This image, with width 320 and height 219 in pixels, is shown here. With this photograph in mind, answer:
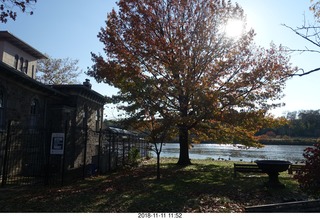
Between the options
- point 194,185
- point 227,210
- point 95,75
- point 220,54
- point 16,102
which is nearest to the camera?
point 227,210

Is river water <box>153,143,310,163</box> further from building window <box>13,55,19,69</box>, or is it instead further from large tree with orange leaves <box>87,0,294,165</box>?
building window <box>13,55,19,69</box>

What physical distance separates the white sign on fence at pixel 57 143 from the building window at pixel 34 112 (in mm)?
5743

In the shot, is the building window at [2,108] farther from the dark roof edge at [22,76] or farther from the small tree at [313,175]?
the small tree at [313,175]

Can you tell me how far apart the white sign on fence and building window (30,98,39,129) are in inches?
226

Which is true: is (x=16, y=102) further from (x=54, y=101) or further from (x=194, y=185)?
(x=194, y=185)

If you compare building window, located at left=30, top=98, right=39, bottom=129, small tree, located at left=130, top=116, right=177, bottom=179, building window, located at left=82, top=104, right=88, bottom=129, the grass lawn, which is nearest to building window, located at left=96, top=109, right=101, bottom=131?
building window, located at left=82, top=104, right=88, bottom=129

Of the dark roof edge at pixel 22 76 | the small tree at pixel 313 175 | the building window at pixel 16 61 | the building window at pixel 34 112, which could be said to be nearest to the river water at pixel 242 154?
the small tree at pixel 313 175

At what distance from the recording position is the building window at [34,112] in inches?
680

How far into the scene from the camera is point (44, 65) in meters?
44.3

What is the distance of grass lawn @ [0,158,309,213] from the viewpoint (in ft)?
27.0

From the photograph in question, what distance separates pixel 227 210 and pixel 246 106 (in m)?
9.38

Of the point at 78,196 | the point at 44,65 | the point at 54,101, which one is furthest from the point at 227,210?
the point at 44,65

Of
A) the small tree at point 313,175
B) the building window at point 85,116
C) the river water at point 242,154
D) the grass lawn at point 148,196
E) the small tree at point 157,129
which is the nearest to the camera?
the small tree at point 313,175

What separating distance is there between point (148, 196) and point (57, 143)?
5161 millimetres
